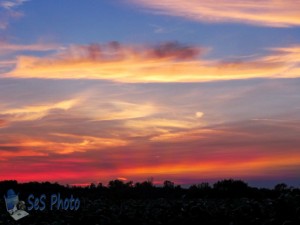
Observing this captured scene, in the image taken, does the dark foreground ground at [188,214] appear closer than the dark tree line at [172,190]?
Yes

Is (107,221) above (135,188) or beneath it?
beneath

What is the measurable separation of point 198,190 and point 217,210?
28667mm

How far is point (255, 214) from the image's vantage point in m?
26.1

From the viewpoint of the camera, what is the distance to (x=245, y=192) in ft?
171

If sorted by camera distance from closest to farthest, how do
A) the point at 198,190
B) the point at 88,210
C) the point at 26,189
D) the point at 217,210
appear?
the point at 217,210 < the point at 88,210 < the point at 198,190 < the point at 26,189

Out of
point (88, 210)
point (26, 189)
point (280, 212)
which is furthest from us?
point (26, 189)

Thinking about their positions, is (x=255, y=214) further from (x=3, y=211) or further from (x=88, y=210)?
(x=3, y=211)

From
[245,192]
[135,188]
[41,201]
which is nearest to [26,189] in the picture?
A: [135,188]

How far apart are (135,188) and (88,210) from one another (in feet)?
91.8

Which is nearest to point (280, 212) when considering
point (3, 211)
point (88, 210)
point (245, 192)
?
point (88, 210)

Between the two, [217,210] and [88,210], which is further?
[88,210]

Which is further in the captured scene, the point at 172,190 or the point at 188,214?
the point at 172,190

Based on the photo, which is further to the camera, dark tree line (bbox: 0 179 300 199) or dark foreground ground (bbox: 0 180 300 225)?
dark tree line (bbox: 0 179 300 199)

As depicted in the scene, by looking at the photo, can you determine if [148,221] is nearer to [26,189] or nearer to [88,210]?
[88,210]
